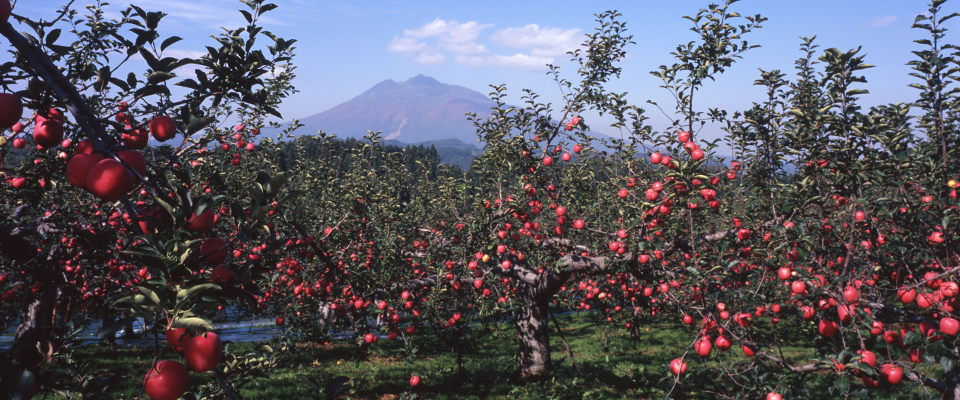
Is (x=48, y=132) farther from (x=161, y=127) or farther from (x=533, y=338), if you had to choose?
(x=533, y=338)

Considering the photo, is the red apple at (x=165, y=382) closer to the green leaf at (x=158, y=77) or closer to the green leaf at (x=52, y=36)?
the green leaf at (x=158, y=77)

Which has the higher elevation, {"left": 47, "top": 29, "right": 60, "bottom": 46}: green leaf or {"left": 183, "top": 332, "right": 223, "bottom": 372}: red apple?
{"left": 47, "top": 29, "right": 60, "bottom": 46}: green leaf

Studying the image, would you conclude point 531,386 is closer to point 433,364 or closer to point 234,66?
point 433,364

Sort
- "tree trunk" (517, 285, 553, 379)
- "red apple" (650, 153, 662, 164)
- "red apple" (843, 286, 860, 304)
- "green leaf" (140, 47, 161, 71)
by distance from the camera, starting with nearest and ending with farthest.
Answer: "green leaf" (140, 47, 161, 71) < "red apple" (843, 286, 860, 304) < "red apple" (650, 153, 662, 164) < "tree trunk" (517, 285, 553, 379)

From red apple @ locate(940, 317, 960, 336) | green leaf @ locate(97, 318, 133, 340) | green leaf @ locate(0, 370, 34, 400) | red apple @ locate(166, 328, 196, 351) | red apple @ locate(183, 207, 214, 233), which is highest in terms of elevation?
red apple @ locate(183, 207, 214, 233)

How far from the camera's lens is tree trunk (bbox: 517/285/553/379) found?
30.0 ft

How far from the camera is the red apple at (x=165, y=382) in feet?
4.91

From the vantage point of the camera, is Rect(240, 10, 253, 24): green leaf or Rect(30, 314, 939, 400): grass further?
Rect(30, 314, 939, 400): grass

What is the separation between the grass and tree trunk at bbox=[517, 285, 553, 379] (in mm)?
292

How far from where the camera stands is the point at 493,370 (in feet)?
33.5

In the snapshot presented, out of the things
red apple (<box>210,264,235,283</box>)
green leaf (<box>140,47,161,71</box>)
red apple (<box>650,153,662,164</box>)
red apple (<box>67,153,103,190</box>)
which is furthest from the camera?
red apple (<box>650,153,662,164</box>)

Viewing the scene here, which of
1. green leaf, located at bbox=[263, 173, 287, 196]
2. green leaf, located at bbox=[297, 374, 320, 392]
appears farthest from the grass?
green leaf, located at bbox=[263, 173, 287, 196]

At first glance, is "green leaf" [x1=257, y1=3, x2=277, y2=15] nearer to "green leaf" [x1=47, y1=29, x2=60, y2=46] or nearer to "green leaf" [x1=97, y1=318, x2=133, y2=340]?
"green leaf" [x1=47, y1=29, x2=60, y2=46]

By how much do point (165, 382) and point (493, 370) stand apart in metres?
9.51
